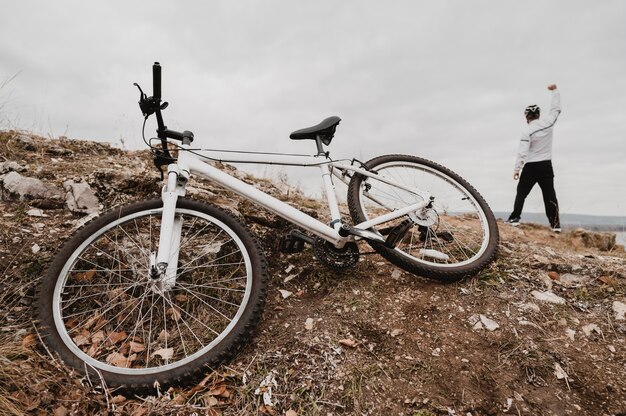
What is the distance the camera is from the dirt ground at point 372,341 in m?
1.92

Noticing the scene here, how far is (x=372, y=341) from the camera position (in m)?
2.40

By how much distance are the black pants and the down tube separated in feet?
17.9

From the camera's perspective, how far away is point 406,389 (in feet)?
6.72

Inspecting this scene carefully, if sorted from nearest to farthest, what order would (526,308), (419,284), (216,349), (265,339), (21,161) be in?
1. (216,349)
2. (265,339)
3. (526,308)
4. (419,284)
5. (21,161)

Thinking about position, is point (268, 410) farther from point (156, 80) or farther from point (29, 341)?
point (156, 80)

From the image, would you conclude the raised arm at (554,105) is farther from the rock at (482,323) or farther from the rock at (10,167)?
the rock at (10,167)

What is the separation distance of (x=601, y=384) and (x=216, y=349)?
245cm

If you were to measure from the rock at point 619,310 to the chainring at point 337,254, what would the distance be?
2116 mm

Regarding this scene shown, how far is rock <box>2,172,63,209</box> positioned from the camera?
10.6 ft

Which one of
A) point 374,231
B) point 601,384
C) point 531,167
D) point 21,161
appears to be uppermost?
point 531,167

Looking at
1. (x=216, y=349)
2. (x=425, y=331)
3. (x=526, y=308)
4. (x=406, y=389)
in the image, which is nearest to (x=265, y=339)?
(x=216, y=349)

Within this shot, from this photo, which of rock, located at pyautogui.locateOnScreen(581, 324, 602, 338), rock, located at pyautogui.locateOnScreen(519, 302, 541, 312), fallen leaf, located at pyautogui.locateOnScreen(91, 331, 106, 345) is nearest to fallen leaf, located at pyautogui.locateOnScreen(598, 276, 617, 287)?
rock, located at pyautogui.locateOnScreen(581, 324, 602, 338)

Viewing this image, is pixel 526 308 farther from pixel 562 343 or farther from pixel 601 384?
pixel 601 384

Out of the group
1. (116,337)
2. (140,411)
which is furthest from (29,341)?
(140,411)
